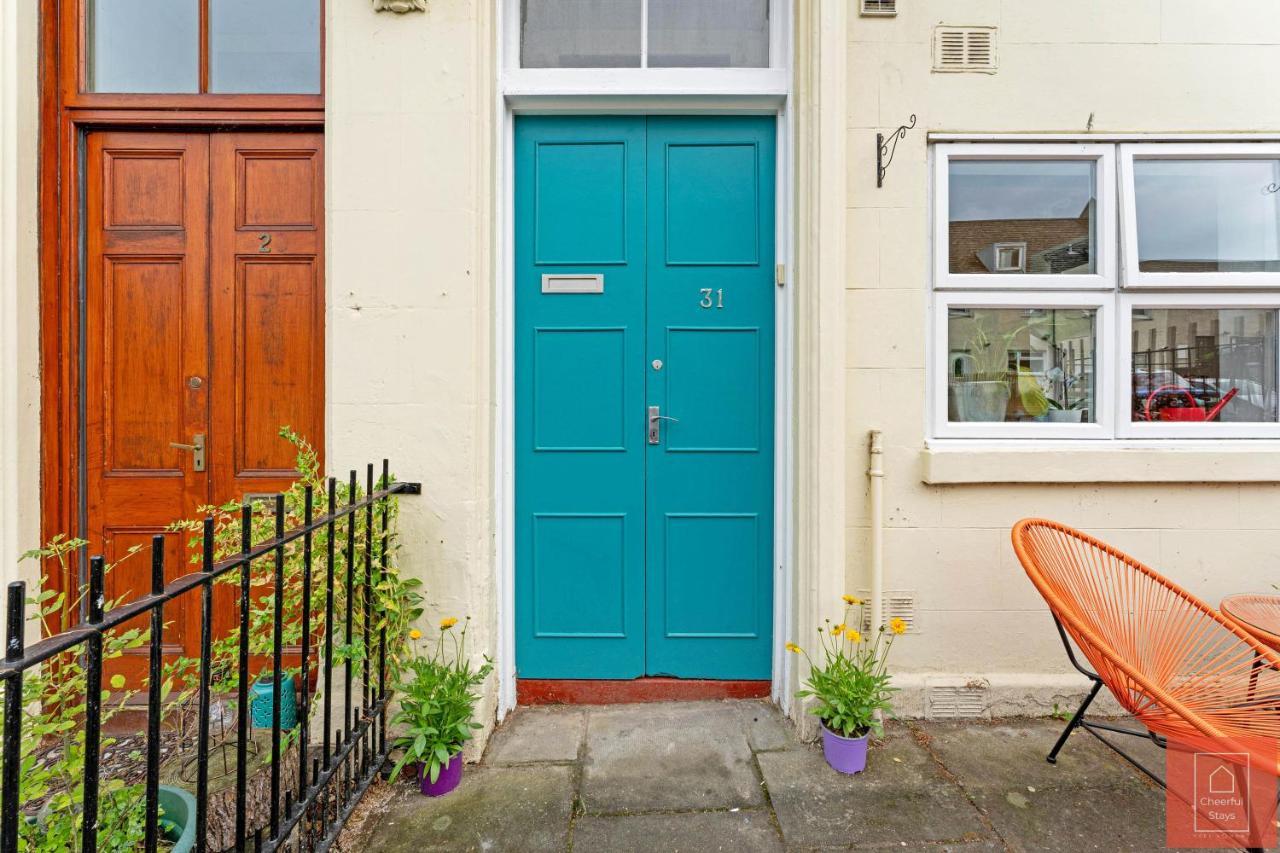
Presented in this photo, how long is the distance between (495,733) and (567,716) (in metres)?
0.32

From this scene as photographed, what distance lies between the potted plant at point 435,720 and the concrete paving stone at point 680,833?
514 mm

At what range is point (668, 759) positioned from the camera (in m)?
2.46

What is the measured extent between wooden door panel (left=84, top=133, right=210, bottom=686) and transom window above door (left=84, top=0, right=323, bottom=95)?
0.26 m

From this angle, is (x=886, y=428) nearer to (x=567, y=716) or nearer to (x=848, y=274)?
(x=848, y=274)

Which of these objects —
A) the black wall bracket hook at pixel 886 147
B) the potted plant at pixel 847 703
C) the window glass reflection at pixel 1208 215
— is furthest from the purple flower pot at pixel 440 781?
the window glass reflection at pixel 1208 215

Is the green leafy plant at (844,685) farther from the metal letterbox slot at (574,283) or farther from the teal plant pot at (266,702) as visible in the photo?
the teal plant pot at (266,702)

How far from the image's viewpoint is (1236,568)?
2.75 metres

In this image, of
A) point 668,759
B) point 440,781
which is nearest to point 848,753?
point 668,759

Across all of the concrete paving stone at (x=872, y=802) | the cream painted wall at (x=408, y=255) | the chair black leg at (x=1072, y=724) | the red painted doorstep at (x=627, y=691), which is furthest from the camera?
the red painted doorstep at (x=627, y=691)

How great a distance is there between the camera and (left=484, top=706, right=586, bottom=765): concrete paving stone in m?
2.48

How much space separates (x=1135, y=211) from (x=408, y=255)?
3.14 meters

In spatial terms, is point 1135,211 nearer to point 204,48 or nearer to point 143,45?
point 204,48

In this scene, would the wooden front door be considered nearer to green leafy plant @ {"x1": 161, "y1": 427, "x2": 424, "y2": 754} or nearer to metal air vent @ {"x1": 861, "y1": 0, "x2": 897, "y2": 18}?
green leafy plant @ {"x1": 161, "y1": 427, "x2": 424, "y2": 754}

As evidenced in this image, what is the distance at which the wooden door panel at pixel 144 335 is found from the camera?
272 cm
